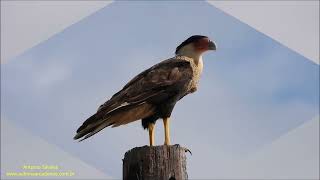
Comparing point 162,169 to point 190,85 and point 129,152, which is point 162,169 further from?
point 190,85

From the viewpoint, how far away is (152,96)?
4988 millimetres

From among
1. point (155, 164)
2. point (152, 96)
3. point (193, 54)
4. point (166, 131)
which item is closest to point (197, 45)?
point (193, 54)

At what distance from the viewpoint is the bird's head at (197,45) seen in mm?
5801

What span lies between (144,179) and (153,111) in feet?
5.09

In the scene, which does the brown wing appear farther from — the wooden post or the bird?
the wooden post

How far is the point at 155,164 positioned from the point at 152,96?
1473 millimetres

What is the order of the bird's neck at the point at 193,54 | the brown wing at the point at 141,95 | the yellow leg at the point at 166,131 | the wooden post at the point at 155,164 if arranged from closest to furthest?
the wooden post at the point at 155,164
the brown wing at the point at 141,95
the yellow leg at the point at 166,131
the bird's neck at the point at 193,54

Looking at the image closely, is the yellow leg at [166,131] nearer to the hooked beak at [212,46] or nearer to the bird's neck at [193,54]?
the bird's neck at [193,54]

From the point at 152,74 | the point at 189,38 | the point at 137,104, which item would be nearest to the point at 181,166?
the point at 137,104

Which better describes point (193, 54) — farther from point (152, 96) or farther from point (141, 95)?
point (141, 95)

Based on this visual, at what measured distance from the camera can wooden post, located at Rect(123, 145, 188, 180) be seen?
356cm

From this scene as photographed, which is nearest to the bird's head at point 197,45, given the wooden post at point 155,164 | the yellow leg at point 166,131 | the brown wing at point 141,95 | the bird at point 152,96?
the bird at point 152,96

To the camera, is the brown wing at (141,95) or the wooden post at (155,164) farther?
the brown wing at (141,95)

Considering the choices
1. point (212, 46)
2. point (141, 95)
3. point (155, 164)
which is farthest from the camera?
point (212, 46)
